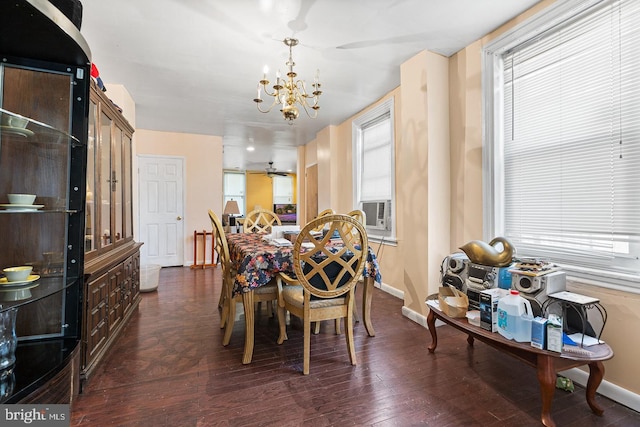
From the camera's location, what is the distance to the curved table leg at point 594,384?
61.9 inches

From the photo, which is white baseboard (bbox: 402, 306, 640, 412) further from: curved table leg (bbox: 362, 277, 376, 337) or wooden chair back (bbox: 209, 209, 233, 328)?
wooden chair back (bbox: 209, 209, 233, 328)

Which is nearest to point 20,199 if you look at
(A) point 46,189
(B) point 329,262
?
(A) point 46,189

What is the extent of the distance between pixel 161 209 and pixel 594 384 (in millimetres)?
6032

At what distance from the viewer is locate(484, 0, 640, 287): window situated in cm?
172

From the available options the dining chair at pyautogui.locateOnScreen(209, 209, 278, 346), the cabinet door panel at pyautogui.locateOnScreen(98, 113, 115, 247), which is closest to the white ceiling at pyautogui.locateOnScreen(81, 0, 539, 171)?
the cabinet door panel at pyautogui.locateOnScreen(98, 113, 115, 247)

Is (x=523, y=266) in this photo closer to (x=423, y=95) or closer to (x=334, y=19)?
(x=423, y=95)

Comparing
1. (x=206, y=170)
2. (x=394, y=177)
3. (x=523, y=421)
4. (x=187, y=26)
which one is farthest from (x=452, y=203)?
(x=206, y=170)

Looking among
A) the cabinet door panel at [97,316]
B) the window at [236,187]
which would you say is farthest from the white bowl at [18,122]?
the window at [236,187]

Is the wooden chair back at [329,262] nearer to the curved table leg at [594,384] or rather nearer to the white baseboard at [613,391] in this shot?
the curved table leg at [594,384]

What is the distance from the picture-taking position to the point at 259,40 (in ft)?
8.42

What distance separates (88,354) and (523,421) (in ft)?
8.58

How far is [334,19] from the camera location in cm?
229

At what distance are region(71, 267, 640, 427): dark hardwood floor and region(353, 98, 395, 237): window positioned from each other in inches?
65.8

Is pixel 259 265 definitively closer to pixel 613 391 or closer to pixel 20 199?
pixel 20 199
